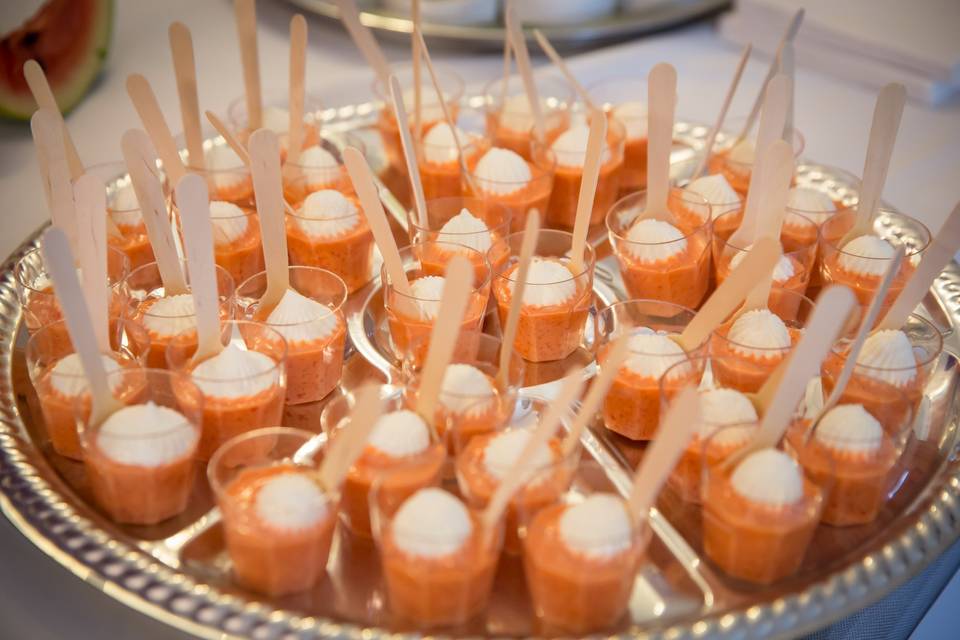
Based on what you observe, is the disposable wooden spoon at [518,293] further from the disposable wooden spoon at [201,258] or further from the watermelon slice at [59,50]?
the watermelon slice at [59,50]

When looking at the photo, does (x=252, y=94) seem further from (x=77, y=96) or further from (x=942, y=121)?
(x=942, y=121)

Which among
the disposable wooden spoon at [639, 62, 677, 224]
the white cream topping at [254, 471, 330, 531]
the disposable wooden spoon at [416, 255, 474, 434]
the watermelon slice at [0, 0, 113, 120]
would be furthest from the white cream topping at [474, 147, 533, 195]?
the watermelon slice at [0, 0, 113, 120]

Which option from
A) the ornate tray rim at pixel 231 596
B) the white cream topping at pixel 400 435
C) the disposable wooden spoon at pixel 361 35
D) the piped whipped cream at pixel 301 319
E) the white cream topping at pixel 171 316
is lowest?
the ornate tray rim at pixel 231 596

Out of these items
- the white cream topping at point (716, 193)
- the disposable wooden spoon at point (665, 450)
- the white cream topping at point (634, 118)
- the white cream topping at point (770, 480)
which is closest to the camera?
the disposable wooden spoon at point (665, 450)

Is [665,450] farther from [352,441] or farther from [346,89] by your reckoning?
[346,89]

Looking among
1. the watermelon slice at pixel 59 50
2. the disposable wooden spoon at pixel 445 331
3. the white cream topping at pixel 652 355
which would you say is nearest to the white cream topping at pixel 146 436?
the disposable wooden spoon at pixel 445 331

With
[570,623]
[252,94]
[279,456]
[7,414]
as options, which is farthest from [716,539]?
[252,94]

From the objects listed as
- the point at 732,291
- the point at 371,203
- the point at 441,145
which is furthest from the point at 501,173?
the point at 732,291
